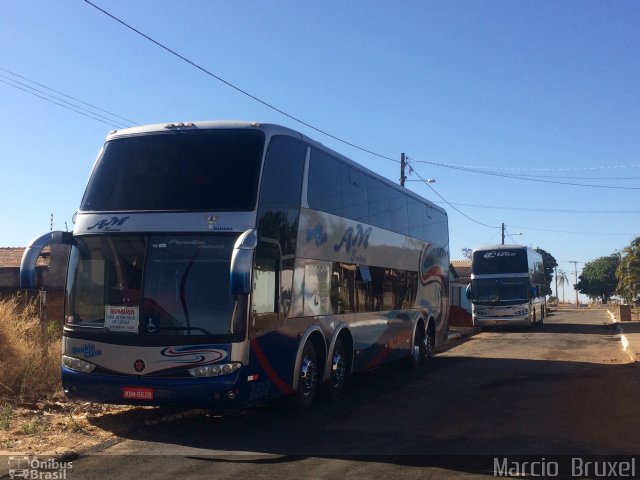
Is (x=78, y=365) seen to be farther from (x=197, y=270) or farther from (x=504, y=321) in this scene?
(x=504, y=321)

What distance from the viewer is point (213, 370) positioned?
27.2 ft

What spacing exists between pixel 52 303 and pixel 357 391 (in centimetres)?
1081

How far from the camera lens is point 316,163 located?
10891 mm

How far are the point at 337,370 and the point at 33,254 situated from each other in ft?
17.4

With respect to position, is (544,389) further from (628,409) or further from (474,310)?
(474,310)

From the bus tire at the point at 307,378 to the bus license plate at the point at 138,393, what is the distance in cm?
232

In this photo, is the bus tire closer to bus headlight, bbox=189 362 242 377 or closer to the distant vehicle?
bus headlight, bbox=189 362 242 377

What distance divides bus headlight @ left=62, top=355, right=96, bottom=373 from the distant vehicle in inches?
965

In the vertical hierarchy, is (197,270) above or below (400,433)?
above

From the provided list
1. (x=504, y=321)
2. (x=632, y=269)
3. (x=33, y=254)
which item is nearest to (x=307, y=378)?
(x=33, y=254)

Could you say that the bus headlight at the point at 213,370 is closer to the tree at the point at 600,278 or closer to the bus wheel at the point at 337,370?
the bus wheel at the point at 337,370

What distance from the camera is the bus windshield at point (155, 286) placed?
838cm

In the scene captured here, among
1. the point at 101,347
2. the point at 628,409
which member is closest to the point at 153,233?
the point at 101,347

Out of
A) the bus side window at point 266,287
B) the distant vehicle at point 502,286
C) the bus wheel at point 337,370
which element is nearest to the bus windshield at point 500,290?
the distant vehicle at point 502,286
